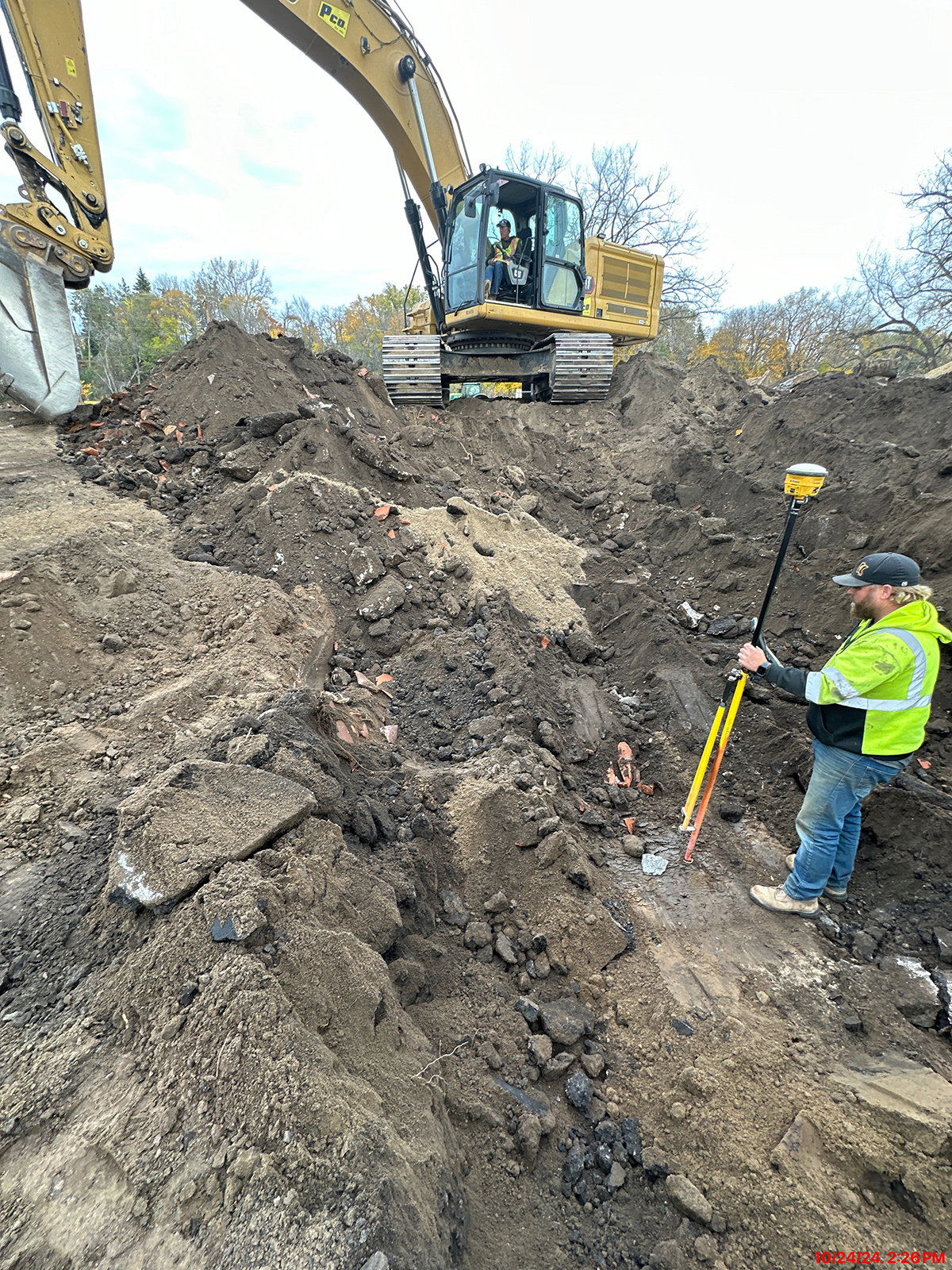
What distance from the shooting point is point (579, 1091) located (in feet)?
7.06

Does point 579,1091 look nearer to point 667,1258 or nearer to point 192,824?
point 667,1258

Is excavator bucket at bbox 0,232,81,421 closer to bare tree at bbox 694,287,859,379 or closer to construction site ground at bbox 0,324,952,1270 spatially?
construction site ground at bbox 0,324,952,1270

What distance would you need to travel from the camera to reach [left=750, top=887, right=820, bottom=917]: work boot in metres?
3.06

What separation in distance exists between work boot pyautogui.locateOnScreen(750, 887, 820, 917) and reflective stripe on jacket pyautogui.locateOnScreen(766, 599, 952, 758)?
0.90 metres

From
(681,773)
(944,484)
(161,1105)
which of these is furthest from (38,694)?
(944,484)

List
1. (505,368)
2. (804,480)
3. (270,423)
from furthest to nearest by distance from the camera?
1. (505,368)
2. (270,423)
3. (804,480)

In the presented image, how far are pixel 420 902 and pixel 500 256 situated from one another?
914 cm

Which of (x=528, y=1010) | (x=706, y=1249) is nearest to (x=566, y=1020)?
(x=528, y=1010)

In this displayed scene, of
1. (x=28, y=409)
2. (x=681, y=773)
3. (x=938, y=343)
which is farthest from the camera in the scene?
(x=938, y=343)

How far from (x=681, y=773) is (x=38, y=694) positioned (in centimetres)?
394

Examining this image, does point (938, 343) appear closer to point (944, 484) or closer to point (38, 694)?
point (944, 484)

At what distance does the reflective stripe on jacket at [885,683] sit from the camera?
2641 mm

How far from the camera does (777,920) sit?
306cm

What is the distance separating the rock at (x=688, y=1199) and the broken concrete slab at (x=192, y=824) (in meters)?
1.77
